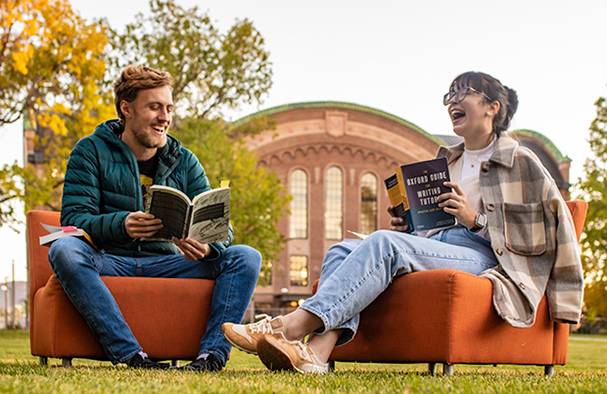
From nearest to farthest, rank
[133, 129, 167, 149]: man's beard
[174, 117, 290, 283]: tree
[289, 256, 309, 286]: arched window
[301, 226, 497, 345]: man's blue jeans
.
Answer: [301, 226, 497, 345]: man's blue jeans
[133, 129, 167, 149]: man's beard
[174, 117, 290, 283]: tree
[289, 256, 309, 286]: arched window

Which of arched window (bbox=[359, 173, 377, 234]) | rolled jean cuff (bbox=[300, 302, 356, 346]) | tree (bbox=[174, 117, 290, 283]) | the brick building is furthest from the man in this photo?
arched window (bbox=[359, 173, 377, 234])

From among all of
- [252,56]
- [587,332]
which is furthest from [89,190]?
[587,332]

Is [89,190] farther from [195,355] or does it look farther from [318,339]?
[318,339]

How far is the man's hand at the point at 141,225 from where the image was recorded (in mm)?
4020

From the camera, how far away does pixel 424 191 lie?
4.27 meters

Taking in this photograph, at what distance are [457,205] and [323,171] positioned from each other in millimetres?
31956

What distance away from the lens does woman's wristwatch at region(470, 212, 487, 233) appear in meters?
4.27

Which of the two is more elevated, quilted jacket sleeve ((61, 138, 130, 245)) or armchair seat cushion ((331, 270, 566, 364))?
quilted jacket sleeve ((61, 138, 130, 245))

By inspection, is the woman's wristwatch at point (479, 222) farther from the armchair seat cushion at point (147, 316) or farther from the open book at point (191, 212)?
the armchair seat cushion at point (147, 316)

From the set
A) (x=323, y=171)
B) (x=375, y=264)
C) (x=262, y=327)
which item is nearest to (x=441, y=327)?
(x=375, y=264)

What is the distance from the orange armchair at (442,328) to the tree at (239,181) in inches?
629

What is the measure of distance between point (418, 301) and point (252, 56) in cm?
1793

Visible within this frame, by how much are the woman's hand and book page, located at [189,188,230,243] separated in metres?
1.04

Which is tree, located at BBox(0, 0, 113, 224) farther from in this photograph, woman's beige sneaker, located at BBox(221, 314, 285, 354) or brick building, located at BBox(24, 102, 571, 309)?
brick building, located at BBox(24, 102, 571, 309)
